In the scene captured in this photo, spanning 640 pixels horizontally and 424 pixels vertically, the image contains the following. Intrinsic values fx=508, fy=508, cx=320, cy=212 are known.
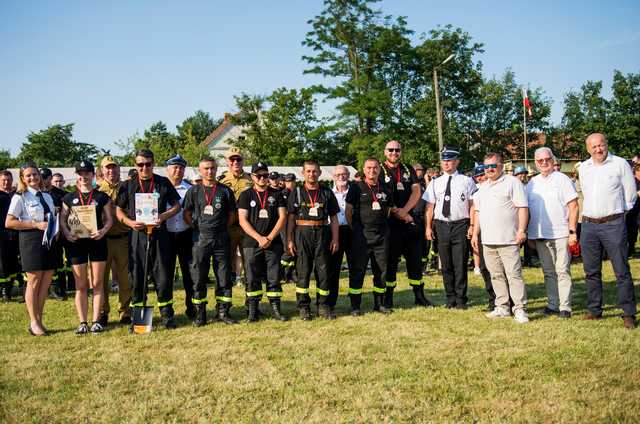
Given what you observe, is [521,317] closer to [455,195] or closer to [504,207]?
[504,207]

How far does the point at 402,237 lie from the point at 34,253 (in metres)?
5.18

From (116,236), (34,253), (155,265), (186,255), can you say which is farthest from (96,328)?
(186,255)

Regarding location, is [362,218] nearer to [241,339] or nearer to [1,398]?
[241,339]

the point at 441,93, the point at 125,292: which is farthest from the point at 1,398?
the point at 441,93

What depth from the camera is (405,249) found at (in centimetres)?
816

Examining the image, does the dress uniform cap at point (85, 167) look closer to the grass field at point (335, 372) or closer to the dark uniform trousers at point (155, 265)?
the dark uniform trousers at point (155, 265)

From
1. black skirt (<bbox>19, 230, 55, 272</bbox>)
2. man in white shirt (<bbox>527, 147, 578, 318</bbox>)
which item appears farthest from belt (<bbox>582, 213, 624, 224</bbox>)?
black skirt (<bbox>19, 230, 55, 272</bbox>)

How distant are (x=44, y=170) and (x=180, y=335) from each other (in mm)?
4432

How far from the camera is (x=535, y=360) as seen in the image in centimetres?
512

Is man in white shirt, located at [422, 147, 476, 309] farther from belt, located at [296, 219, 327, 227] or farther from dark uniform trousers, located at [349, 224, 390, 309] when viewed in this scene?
belt, located at [296, 219, 327, 227]

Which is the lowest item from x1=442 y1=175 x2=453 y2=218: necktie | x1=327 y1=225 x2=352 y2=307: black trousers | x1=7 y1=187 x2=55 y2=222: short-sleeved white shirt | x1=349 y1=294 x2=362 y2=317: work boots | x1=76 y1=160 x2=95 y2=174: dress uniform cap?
x1=349 y1=294 x2=362 y2=317: work boots

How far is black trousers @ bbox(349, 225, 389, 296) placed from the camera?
7441 millimetres

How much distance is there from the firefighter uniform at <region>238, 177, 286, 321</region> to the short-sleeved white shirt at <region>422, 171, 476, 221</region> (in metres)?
2.39

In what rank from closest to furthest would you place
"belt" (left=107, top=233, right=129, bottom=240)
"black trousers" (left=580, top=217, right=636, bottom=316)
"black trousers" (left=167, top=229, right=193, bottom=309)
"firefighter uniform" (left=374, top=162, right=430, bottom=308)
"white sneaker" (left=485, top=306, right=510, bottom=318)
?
1. "black trousers" (left=580, top=217, right=636, bottom=316)
2. "white sneaker" (left=485, top=306, right=510, bottom=318)
3. "belt" (left=107, top=233, right=129, bottom=240)
4. "black trousers" (left=167, top=229, right=193, bottom=309)
5. "firefighter uniform" (left=374, top=162, right=430, bottom=308)
